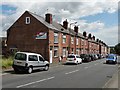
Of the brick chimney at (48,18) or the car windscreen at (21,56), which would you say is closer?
the car windscreen at (21,56)

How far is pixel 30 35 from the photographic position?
42719 millimetres

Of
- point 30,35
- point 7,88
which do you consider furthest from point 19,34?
point 7,88

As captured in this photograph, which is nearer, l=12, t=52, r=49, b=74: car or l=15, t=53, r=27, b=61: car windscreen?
l=12, t=52, r=49, b=74: car

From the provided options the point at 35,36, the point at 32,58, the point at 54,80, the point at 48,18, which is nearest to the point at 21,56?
the point at 32,58

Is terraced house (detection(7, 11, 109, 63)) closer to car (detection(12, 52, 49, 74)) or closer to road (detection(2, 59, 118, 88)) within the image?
car (detection(12, 52, 49, 74))

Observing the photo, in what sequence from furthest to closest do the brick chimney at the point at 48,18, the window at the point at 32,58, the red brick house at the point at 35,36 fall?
the brick chimney at the point at 48,18 → the red brick house at the point at 35,36 → the window at the point at 32,58

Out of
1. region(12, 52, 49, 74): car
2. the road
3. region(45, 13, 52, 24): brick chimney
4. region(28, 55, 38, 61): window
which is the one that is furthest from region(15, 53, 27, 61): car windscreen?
region(45, 13, 52, 24): brick chimney

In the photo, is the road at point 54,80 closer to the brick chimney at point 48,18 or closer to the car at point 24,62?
the car at point 24,62

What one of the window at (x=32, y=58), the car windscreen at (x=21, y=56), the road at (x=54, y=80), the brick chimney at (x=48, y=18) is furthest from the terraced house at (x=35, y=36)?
the road at (x=54, y=80)

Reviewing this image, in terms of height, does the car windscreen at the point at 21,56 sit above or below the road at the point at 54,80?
above

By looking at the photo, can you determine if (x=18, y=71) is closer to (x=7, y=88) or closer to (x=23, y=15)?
(x=7, y=88)

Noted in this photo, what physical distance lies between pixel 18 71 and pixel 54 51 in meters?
21.2

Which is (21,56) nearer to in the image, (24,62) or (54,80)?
(24,62)

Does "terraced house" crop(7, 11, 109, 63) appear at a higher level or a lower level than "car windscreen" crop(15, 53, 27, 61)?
higher
